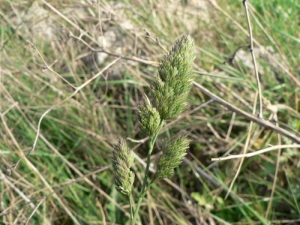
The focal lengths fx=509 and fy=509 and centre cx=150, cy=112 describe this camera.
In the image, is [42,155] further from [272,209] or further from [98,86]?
[272,209]

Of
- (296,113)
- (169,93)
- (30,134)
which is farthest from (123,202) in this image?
(169,93)

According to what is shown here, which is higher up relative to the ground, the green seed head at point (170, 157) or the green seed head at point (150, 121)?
the green seed head at point (150, 121)

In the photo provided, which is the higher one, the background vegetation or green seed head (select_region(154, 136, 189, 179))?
green seed head (select_region(154, 136, 189, 179))

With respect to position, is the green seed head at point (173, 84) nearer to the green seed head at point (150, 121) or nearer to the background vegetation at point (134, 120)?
the green seed head at point (150, 121)

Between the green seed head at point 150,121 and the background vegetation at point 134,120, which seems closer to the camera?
the green seed head at point 150,121

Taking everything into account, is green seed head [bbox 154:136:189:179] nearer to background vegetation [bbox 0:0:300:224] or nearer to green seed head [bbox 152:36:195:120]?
green seed head [bbox 152:36:195:120]

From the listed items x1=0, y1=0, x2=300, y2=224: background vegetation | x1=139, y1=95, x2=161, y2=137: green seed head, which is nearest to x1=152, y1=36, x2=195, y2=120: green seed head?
x1=139, y1=95, x2=161, y2=137: green seed head

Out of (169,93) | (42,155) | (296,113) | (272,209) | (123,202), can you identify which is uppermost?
(169,93)

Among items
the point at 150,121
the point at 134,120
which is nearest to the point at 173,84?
the point at 150,121

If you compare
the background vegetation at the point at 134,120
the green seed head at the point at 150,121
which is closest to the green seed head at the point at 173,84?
the green seed head at the point at 150,121
